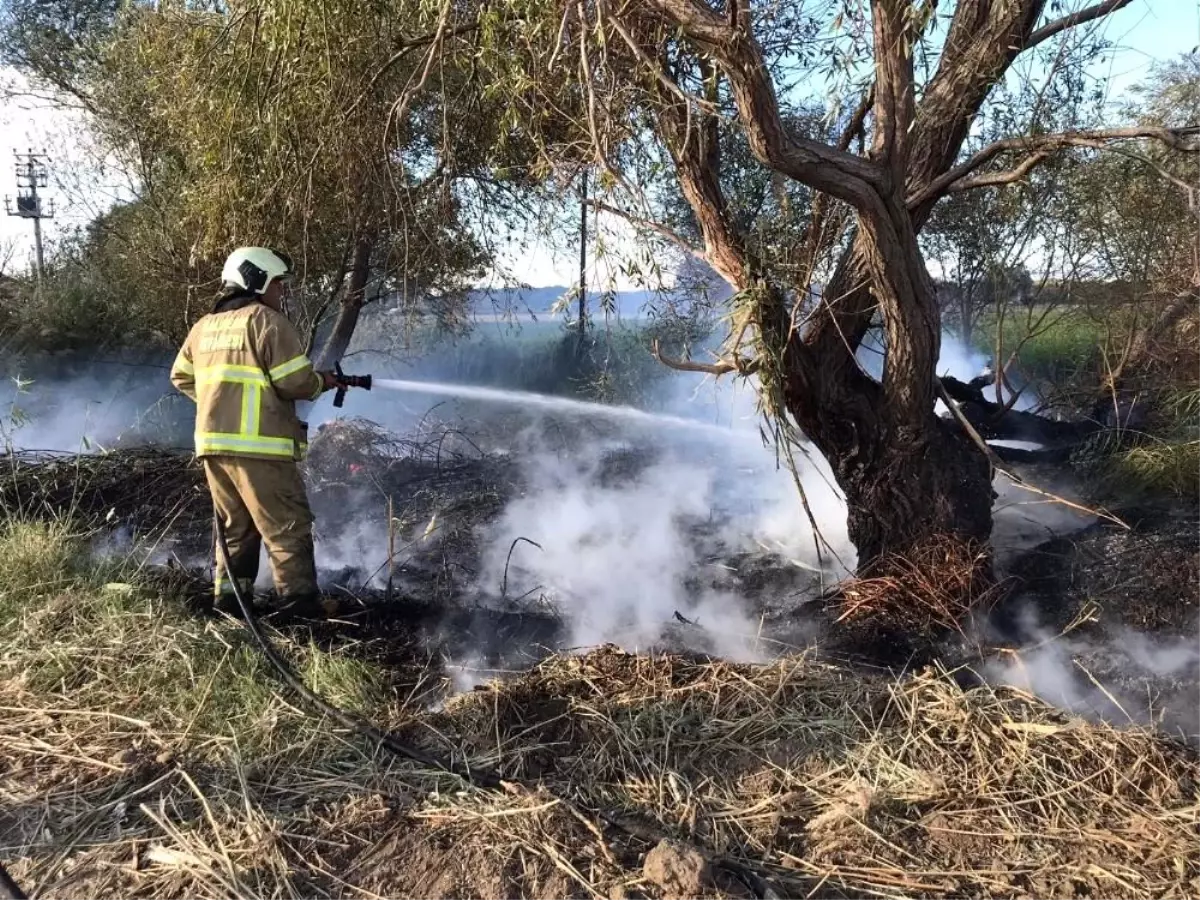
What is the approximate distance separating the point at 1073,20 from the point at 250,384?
4.27 m

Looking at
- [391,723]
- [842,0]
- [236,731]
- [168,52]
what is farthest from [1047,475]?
[168,52]

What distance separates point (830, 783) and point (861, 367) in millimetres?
2685

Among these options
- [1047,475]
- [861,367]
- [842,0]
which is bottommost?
[1047,475]

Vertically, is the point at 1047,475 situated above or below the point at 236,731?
above

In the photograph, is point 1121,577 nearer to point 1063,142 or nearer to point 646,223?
point 1063,142

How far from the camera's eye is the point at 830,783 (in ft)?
9.05

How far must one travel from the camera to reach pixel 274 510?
426cm

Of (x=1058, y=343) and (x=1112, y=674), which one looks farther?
(x=1058, y=343)

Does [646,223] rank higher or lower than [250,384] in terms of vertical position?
higher

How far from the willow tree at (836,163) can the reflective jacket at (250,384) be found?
5.34ft

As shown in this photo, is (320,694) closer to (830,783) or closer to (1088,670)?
(830,783)

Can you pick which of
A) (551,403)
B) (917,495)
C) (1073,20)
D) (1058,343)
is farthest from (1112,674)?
→ (551,403)

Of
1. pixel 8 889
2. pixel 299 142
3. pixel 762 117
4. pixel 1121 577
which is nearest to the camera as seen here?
pixel 8 889

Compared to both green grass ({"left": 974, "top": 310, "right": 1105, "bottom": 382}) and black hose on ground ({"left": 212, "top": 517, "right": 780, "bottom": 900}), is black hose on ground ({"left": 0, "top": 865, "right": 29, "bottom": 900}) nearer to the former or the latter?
black hose on ground ({"left": 212, "top": 517, "right": 780, "bottom": 900})
